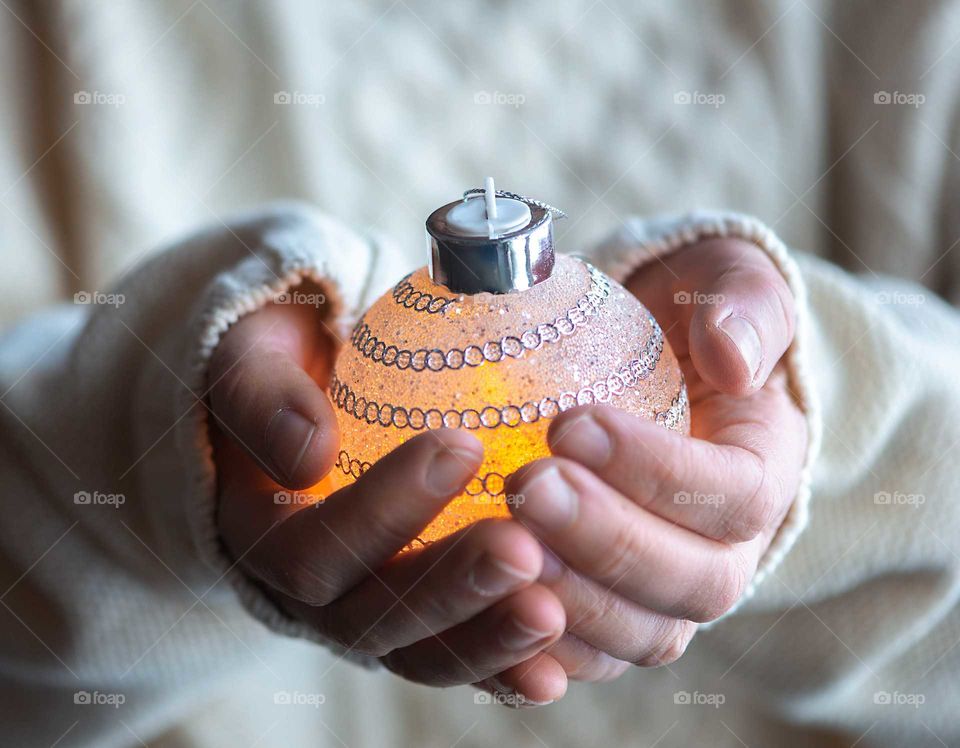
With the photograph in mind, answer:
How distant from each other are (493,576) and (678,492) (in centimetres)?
15

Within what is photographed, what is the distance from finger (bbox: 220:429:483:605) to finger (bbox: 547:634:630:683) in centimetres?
17

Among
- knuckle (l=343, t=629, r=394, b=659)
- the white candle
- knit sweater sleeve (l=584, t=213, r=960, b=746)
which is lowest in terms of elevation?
knit sweater sleeve (l=584, t=213, r=960, b=746)

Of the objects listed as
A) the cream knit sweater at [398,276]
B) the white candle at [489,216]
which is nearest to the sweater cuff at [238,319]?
the cream knit sweater at [398,276]

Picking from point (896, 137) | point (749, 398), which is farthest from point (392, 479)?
point (896, 137)

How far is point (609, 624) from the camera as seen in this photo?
27.3 inches

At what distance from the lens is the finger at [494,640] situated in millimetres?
617

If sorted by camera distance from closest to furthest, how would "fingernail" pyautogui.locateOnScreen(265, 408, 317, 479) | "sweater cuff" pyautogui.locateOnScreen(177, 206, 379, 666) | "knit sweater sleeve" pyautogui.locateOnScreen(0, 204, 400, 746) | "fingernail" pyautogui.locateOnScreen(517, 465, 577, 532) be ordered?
"fingernail" pyautogui.locateOnScreen(517, 465, 577, 532), "fingernail" pyautogui.locateOnScreen(265, 408, 317, 479), "sweater cuff" pyautogui.locateOnScreen(177, 206, 379, 666), "knit sweater sleeve" pyautogui.locateOnScreen(0, 204, 400, 746)

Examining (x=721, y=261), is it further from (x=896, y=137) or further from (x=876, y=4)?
(x=876, y=4)

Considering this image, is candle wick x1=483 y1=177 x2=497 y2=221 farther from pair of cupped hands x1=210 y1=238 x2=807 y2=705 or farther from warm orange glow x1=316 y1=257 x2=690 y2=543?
pair of cupped hands x1=210 y1=238 x2=807 y2=705

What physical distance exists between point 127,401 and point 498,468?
0.52 metres

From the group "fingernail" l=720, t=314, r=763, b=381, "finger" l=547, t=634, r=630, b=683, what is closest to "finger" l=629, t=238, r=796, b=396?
"fingernail" l=720, t=314, r=763, b=381

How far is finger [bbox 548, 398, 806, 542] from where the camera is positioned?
594 mm

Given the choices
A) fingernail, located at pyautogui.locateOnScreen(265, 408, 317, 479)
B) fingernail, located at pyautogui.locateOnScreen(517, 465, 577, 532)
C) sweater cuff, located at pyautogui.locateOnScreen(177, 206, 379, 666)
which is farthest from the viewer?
sweater cuff, located at pyautogui.locateOnScreen(177, 206, 379, 666)

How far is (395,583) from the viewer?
25.9 inches
